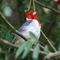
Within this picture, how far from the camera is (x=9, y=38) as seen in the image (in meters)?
2.46

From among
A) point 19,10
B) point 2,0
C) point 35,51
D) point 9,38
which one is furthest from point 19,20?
point 35,51

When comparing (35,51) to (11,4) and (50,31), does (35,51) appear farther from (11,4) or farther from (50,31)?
(50,31)

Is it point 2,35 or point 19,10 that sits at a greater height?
point 19,10

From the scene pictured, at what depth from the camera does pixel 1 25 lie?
3057 mm

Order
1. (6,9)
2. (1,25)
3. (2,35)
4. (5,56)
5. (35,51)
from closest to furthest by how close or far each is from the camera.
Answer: (35,51) → (5,56) → (2,35) → (1,25) → (6,9)

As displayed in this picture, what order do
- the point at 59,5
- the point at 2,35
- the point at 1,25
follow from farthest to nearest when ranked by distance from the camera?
the point at 59,5
the point at 1,25
the point at 2,35

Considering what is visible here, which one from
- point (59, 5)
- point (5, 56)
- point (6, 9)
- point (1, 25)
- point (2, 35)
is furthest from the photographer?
point (6, 9)

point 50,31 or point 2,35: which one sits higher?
point 50,31

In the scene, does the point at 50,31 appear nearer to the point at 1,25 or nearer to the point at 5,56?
the point at 1,25

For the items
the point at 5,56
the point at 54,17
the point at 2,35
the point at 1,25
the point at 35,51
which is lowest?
the point at 35,51

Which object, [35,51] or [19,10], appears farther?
[19,10]

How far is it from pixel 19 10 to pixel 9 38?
41.8 inches

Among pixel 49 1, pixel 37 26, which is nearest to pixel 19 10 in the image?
pixel 49 1

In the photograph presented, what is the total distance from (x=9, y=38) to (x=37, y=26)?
0.44 meters
